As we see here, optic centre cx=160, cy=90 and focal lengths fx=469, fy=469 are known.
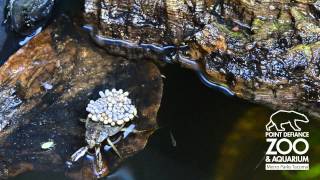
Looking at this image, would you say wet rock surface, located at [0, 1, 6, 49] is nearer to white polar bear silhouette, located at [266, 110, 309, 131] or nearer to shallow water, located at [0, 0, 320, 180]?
shallow water, located at [0, 0, 320, 180]

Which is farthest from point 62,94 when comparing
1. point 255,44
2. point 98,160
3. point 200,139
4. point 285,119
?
point 285,119

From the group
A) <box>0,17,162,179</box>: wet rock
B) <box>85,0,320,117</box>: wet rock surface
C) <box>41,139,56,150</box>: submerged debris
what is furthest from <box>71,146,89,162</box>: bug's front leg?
<box>85,0,320,117</box>: wet rock surface

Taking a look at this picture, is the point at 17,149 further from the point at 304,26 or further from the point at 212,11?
the point at 304,26

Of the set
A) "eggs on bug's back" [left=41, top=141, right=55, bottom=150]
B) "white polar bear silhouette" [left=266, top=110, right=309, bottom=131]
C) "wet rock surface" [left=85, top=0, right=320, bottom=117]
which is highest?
"wet rock surface" [left=85, top=0, right=320, bottom=117]

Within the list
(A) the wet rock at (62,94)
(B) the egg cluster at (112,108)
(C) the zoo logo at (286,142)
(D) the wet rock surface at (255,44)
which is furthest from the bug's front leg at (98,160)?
(C) the zoo logo at (286,142)

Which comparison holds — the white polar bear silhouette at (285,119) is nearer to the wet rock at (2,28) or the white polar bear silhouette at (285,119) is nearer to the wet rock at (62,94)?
the wet rock at (62,94)
